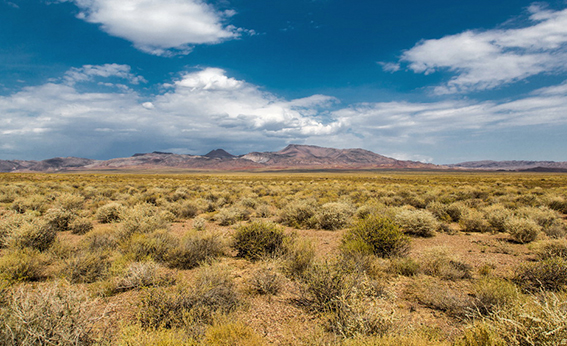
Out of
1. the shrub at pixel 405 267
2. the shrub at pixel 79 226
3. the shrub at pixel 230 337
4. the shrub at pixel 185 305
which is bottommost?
the shrub at pixel 79 226

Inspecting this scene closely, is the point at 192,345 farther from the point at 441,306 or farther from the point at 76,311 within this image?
the point at 441,306

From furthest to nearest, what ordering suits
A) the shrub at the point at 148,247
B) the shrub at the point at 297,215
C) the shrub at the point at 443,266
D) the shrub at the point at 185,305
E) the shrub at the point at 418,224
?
the shrub at the point at 297,215 → the shrub at the point at 418,224 → the shrub at the point at 148,247 → the shrub at the point at 443,266 → the shrub at the point at 185,305

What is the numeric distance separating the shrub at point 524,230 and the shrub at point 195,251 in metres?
11.3

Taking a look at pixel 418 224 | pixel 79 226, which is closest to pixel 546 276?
pixel 418 224

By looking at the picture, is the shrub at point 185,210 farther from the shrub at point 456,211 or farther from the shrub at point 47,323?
the shrub at point 456,211

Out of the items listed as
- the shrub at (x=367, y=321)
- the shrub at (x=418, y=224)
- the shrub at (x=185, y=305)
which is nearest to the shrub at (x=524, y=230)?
the shrub at (x=418, y=224)

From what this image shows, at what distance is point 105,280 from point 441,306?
746 centimetres

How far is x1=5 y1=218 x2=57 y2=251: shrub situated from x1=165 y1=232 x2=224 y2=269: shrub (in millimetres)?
4270

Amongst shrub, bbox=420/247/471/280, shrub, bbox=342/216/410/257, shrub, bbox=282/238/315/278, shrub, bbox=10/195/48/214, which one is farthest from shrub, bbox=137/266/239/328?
shrub, bbox=10/195/48/214

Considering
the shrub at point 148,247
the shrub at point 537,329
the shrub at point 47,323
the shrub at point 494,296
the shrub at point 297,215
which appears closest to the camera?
the shrub at point 537,329

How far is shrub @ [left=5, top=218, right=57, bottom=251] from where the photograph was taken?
7.79 meters

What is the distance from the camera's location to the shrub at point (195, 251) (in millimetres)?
7316

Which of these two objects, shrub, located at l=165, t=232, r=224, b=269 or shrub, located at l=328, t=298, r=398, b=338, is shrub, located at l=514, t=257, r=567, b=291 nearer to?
shrub, located at l=328, t=298, r=398, b=338

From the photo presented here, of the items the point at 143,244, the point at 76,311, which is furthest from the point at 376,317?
the point at 143,244
